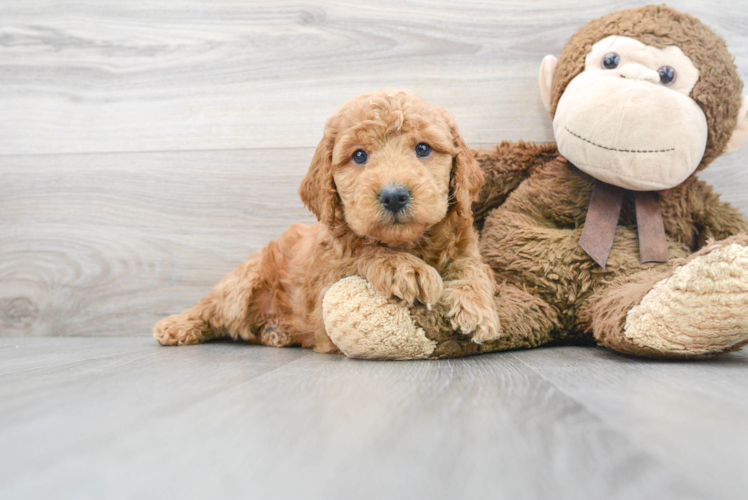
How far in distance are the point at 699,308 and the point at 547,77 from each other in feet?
3.47

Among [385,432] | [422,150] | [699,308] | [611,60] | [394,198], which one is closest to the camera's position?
[385,432]

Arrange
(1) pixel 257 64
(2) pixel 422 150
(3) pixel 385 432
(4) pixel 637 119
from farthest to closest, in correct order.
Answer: (1) pixel 257 64 < (4) pixel 637 119 < (2) pixel 422 150 < (3) pixel 385 432

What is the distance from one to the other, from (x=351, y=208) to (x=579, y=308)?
81 cm

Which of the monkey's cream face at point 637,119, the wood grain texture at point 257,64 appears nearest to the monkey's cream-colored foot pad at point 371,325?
the monkey's cream face at point 637,119

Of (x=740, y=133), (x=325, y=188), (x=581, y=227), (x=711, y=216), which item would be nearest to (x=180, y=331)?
(x=325, y=188)

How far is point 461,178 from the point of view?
143 centimetres

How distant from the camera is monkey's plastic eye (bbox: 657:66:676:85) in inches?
60.7

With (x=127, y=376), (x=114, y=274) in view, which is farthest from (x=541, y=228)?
(x=114, y=274)

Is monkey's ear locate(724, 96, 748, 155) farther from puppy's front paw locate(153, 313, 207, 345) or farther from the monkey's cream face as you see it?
puppy's front paw locate(153, 313, 207, 345)

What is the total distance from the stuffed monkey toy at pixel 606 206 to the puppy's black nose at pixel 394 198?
242 millimetres

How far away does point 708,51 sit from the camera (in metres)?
1.56

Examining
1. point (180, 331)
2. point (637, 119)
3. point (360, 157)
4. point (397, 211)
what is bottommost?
point (180, 331)

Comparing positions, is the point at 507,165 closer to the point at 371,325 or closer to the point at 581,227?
the point at 581,227

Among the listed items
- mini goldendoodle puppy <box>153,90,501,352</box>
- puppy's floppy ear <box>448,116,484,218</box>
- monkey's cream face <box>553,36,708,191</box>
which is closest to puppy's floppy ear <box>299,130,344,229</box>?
mini goldendoodle puppy <box>153,90,501,352</box>
